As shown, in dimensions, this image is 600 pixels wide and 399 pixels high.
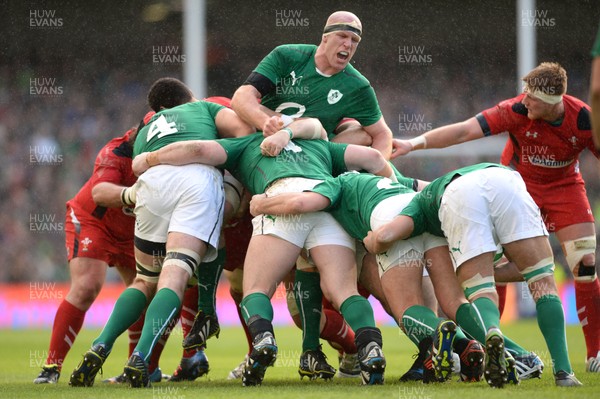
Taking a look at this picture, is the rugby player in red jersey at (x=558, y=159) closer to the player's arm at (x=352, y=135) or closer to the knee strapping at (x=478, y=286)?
the player's arm at (x=352, y=135)

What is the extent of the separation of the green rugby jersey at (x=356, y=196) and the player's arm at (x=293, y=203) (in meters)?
0.06

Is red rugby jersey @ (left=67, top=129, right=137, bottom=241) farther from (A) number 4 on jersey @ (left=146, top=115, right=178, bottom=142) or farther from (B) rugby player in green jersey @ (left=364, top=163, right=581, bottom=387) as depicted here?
(B) rugby player in green jersey @ (left=364, top=163, right=581, bottom=387)

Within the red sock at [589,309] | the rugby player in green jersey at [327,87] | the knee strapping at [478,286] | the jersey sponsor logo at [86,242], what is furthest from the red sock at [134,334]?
the red sock at [589,309]

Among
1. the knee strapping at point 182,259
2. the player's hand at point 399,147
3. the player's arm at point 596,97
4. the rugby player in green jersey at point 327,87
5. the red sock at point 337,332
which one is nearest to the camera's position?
the player's arm at point 596,97

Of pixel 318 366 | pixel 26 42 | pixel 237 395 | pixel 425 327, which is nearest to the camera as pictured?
pixel 237 395

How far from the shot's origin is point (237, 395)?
4523mm

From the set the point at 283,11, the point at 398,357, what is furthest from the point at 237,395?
the point at 283,11

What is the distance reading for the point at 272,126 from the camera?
5820 mm

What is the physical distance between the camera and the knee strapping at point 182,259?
17.6 feet

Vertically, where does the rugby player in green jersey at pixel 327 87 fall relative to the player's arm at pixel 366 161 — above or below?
above

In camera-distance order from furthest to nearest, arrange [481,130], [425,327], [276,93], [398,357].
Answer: [398,357], [481,130], [276,93], [425,327]

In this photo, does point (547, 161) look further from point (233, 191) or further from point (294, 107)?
point (233, 191)

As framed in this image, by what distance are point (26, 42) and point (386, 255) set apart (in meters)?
14.4

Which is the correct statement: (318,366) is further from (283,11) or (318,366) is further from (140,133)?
(283,11)
